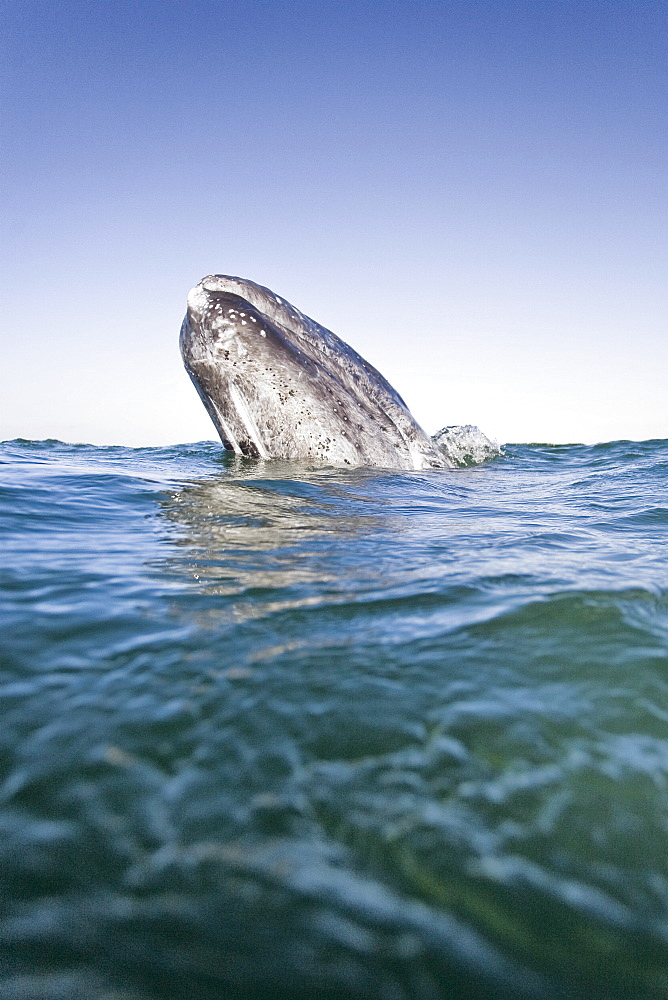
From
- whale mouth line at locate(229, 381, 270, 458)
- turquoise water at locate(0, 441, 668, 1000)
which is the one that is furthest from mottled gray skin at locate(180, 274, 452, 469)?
turquoise water at locate(0, 441, 668, 1000)

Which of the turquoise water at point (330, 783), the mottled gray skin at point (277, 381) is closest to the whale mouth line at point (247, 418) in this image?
the mottled gray skin at point (277, 381)

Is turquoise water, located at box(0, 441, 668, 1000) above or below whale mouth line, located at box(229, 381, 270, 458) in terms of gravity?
below

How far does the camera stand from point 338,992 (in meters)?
1.39

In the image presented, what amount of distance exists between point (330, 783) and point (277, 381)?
23.4 ft

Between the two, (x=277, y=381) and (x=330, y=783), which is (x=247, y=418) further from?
(x=330, y=783)

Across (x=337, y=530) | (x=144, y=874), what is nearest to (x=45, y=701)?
(x=144, y=874)

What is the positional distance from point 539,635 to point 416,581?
0.99 meters

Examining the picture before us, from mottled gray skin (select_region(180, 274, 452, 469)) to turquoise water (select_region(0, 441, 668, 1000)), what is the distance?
16.4 ft

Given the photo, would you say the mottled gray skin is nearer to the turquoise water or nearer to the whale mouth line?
the whale mouth line

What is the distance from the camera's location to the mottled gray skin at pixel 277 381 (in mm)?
8523

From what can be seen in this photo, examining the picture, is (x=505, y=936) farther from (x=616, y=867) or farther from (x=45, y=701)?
(x=45, y=701)

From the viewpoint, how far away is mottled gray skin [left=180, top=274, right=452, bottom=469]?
852cm

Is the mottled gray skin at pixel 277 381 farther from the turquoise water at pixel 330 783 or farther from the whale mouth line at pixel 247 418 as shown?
the turquoise water at pixel 330 783

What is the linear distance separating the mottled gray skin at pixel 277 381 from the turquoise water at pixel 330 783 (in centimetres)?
500
